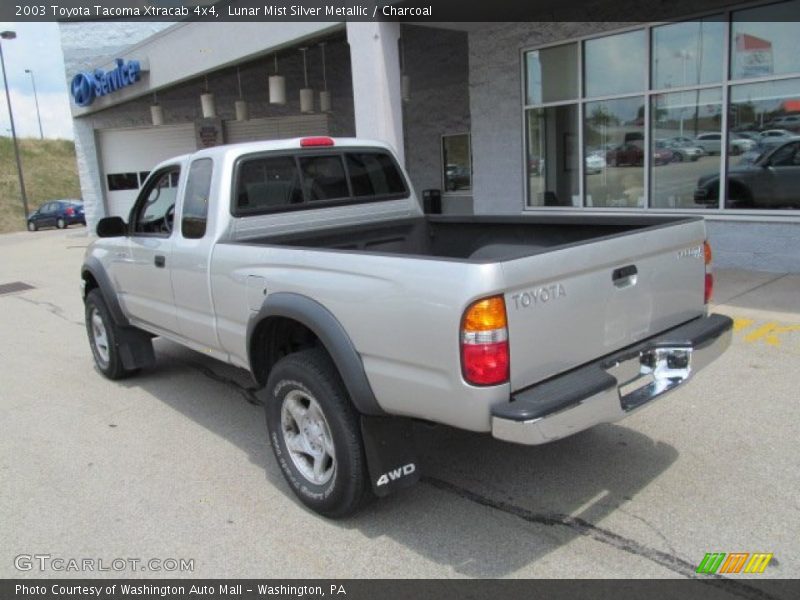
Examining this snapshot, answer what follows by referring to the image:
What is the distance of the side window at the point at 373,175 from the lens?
5.09 m

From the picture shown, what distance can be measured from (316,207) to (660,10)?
275 inches

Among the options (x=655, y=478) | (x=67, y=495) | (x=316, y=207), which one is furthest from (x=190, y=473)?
(x=655, y=478)

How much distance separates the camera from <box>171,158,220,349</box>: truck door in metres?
4.43

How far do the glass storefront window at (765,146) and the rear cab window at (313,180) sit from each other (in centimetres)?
586

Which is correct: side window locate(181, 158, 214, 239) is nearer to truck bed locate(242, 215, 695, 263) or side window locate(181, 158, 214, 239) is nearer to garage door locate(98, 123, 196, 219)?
truck bed locate(242, 215, 695, 263)

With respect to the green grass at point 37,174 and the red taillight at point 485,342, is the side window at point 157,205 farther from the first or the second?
the green grass at point 37,174

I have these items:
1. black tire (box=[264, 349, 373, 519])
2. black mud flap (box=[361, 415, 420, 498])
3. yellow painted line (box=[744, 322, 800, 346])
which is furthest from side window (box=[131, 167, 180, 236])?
yellow painted line (box=[744, 322, 800, 346])

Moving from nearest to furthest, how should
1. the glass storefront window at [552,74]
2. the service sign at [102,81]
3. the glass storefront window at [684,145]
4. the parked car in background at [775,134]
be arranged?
the parked car in background at [775,134]
the glass storefront window at [684,145]
the glass storefront window at [552,74]
the service sign at [102,81]

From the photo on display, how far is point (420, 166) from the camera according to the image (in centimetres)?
1716

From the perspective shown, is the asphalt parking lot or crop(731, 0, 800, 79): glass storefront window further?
crop(731, 0, 800, 79): glass storefront window

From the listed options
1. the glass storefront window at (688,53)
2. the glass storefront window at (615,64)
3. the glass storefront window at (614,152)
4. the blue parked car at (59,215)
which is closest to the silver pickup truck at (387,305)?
the glass storefront window at (688,53)

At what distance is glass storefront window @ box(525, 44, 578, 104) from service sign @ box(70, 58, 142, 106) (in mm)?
10929
